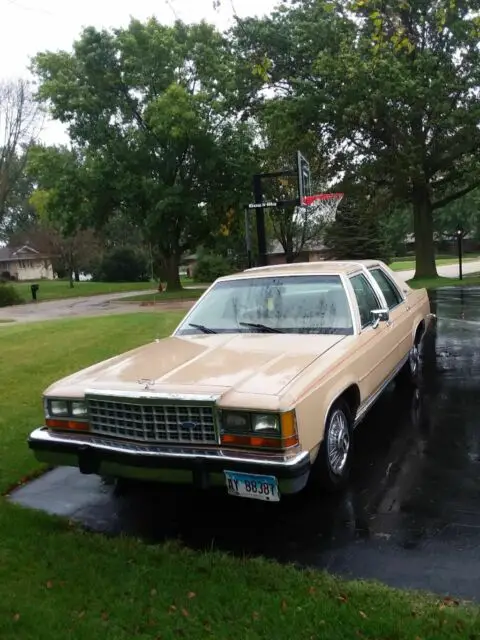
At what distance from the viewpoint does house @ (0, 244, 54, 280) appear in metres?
69.1

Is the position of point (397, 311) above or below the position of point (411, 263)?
above

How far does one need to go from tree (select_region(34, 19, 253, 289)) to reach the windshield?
23.4 m

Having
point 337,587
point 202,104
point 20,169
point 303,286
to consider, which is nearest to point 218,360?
point 303,286

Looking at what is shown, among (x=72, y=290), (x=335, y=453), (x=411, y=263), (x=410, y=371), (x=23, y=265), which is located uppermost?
(x=23, y=265)

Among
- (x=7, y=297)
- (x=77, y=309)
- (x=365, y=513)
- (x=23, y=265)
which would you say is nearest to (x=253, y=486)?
(x=365, y=513)

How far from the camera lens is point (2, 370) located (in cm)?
831

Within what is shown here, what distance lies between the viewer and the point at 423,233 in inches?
1102

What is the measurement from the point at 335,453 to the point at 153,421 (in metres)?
1.32

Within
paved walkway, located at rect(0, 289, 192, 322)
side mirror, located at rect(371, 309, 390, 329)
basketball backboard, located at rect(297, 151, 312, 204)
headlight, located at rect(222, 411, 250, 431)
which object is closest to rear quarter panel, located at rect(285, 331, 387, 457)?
headlight, located at rect(222, 411, 250, 431)

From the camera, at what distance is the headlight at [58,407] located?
4070 mm

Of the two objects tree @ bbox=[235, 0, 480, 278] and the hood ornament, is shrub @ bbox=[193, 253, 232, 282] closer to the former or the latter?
tree @ bbox=[235, 0, 480, 278]

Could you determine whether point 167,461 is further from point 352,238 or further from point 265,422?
point 352,238

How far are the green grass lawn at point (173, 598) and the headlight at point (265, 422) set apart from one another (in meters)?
0.72

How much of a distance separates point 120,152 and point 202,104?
15.3 ft
